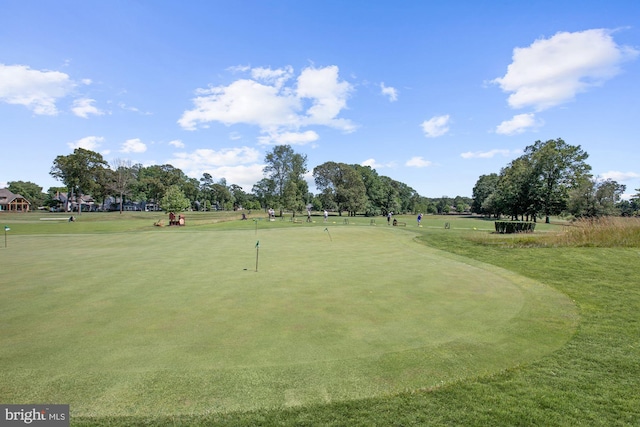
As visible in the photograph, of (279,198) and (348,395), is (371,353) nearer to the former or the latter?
(348,395)

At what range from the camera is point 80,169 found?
8631cm

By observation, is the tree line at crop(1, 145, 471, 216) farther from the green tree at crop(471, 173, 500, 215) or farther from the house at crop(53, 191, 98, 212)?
the green tree at crop(471, 173, 500, 215)

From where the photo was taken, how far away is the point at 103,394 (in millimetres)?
4863

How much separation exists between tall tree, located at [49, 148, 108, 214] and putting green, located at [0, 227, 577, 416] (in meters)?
88.2

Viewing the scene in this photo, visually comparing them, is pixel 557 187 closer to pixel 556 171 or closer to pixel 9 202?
pixel 556 171

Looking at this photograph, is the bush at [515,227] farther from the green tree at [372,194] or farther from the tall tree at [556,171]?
the green tree at [372,194]

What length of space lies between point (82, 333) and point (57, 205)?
14681cm

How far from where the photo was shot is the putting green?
16.5 ft

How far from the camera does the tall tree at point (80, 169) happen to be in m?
85.2

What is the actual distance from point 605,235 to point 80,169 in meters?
103

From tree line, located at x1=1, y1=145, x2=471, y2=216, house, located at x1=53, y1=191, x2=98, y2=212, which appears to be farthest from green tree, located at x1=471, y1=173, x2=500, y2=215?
house, located at x1=53, y1=191, x2=98, y2=212

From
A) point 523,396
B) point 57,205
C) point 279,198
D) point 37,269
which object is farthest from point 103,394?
point 57,205

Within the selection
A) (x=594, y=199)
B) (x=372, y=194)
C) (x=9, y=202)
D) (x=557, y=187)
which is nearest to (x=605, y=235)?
(x=594, y=199)

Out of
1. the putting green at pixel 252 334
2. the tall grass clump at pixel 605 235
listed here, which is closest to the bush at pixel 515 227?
the tall grass clump at pixel 605 235
